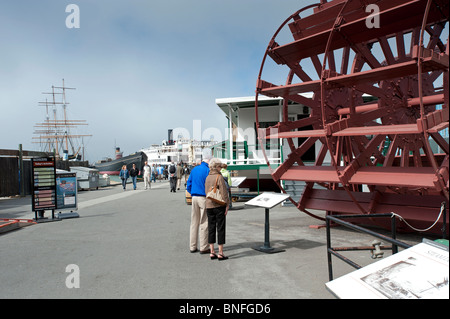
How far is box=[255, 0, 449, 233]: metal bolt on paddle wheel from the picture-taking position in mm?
5883

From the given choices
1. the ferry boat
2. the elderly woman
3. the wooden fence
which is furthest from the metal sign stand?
the ferry boat

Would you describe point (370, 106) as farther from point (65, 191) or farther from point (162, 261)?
point (65, 191)

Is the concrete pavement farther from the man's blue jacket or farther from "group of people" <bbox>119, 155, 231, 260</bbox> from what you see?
the man's blue jacket

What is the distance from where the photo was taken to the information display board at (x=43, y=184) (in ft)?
31.5

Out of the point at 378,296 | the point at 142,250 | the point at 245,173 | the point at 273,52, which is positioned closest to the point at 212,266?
the point at 142,250

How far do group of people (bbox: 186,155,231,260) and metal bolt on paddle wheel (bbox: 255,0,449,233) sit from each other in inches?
92.0

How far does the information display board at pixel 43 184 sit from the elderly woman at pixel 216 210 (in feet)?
20.0

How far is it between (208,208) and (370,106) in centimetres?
528

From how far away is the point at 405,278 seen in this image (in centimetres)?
239

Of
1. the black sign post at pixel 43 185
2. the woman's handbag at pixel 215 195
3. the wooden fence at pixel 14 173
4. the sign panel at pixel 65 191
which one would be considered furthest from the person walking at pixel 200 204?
the wooden fence at pixel 14 173

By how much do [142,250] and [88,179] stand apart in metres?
17.5

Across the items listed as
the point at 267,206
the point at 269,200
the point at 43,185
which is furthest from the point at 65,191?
the point at 267,206

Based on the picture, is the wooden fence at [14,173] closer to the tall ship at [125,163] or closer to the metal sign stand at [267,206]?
the metal sign stand at [267,206]
